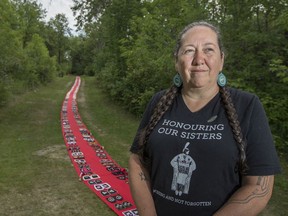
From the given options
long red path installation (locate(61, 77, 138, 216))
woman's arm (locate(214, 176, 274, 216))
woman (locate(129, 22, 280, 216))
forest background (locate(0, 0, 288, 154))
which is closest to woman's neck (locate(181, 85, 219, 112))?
woman (locate(129, 22, 280, 216))

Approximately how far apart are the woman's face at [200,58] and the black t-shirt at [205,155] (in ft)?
0.48

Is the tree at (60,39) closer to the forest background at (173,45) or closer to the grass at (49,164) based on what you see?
the forest background at (173,45)

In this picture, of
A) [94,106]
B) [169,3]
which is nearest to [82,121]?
[94,106]

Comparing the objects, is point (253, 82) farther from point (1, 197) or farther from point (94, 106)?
point (94, 106)

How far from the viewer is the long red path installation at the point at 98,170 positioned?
5.87 meters

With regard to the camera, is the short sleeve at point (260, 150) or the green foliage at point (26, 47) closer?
the short sleeve at point (260, 150)

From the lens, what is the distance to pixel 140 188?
200cm

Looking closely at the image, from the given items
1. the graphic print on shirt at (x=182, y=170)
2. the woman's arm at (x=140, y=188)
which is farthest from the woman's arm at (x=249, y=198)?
the woman's arm at (x=140, y=188)

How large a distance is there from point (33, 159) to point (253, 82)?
627 centimetres

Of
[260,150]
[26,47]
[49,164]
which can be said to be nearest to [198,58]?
[260,150]

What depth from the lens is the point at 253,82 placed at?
8172mm

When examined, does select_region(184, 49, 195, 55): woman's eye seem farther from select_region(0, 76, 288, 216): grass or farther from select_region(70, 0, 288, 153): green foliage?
select_region(70, 0, 288, 153): green foliage

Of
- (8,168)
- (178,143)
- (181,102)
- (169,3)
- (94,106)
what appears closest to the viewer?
(178,143)

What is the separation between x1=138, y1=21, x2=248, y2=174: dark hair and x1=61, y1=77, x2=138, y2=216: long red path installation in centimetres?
373
